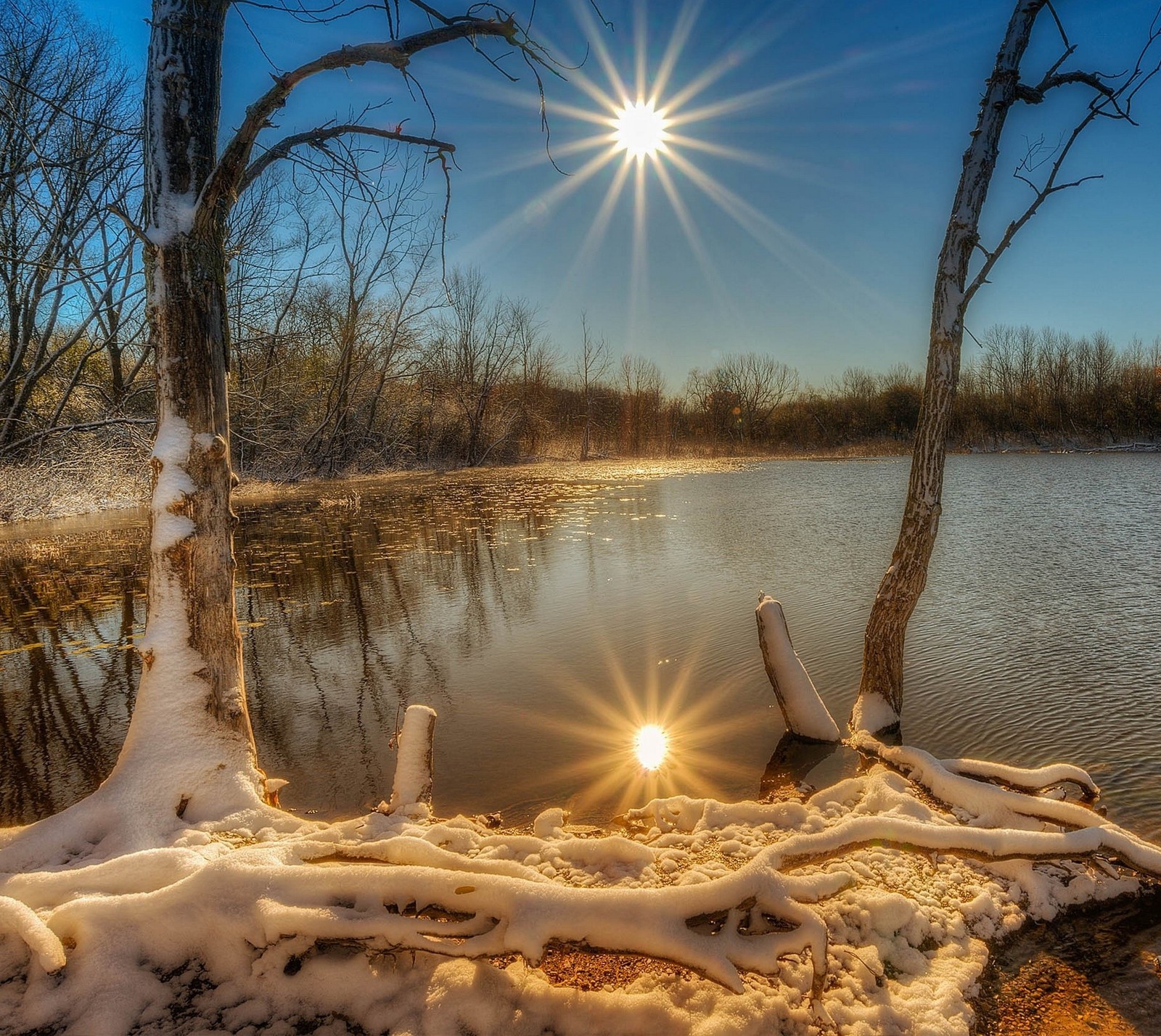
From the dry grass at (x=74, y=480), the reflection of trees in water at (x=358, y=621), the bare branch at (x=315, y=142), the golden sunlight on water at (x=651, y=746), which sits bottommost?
the golden sunlight on water at (x=651, y=746)

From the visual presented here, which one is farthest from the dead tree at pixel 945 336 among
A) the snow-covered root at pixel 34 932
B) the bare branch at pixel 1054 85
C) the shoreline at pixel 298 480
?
the shoreline at pixel 298 480

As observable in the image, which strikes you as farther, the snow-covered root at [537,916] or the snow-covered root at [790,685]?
the snow-covered root at [790,685]

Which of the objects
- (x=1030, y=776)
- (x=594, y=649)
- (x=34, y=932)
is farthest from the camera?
(x=594, y=649)

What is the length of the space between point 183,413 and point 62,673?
5015 millimetres

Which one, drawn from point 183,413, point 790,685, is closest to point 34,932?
point 183,413

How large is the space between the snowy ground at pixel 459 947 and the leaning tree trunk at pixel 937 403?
231cm

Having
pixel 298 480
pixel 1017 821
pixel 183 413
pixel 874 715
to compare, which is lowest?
pixel 874 715

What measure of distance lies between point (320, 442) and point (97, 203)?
1501 centimetres

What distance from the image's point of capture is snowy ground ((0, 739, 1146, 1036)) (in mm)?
1720

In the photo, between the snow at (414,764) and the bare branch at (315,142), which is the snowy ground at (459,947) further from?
the bare branch at (315,142)

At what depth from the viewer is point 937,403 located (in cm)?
418

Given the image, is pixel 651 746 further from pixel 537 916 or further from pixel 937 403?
pixel 937 403

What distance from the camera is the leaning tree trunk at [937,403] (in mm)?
3812

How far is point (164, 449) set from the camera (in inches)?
120
